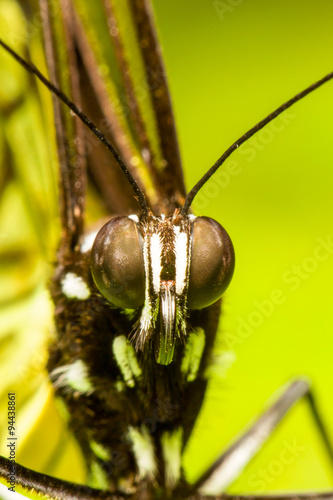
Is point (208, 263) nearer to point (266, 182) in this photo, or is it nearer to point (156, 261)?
point (156, 261)

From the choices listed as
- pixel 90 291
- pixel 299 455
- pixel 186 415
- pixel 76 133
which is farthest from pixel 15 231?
pixel 299 455

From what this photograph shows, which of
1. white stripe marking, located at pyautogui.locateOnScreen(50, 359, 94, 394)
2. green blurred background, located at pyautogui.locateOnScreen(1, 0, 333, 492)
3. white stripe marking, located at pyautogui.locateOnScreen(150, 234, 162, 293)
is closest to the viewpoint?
white stripe marking, located at pyautogui.locateOnScreen(150, 234, 162, 293)

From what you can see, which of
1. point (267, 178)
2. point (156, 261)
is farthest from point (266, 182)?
point (156, 261)

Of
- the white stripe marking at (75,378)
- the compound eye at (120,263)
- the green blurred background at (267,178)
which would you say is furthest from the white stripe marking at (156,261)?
the green blurred background at (267,178)

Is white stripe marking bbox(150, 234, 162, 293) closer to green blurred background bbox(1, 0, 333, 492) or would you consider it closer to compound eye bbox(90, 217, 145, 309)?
compound eye bbox(90, 217, 145, 309)

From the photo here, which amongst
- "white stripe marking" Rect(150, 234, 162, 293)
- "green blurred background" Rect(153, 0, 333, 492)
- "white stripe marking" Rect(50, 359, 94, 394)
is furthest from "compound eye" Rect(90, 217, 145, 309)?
"green blurred background" Rect(153, 0, 333, 492)

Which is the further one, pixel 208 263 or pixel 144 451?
pixel 144 451

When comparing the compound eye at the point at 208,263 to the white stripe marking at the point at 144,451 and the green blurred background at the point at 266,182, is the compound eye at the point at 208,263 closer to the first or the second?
the white stripe marking at the point at 144,451
